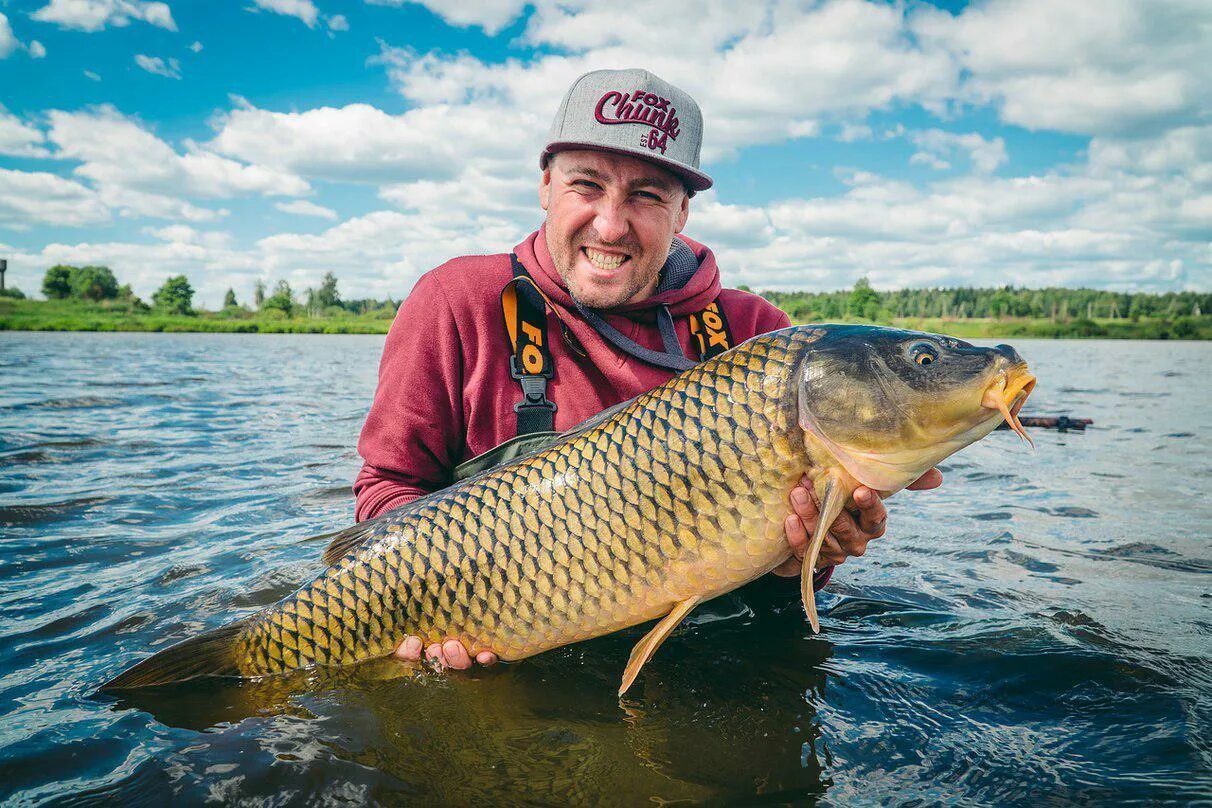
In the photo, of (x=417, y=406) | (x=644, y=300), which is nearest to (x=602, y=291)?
(x=644, y=300)

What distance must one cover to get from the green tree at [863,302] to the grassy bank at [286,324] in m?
6.96

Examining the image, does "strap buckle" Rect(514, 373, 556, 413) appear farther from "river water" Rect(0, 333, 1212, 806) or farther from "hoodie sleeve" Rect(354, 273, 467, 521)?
"river water" Rect(0, 333, 1212, 806)

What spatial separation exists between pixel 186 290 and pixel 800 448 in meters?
103

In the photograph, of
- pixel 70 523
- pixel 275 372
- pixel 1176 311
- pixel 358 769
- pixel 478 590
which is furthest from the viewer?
pixel 1176 311

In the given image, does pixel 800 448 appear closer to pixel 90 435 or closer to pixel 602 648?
pixel 602 648

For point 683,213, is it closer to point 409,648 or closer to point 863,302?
point 409,648

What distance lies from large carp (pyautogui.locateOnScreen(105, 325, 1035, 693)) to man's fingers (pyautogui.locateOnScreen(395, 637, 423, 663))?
0.08 ft

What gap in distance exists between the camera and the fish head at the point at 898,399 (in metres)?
2.05

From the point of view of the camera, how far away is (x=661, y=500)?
216cm

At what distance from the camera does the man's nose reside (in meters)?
3.02

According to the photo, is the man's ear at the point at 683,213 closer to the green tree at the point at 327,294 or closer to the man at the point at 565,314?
the man at the point at 565,314

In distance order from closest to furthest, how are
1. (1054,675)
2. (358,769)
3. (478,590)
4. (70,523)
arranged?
(358,769), (478,590), (1054,675), (70,523)

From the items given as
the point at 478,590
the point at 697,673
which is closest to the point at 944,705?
the point at 697,673

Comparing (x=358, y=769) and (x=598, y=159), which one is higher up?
(x=598, y=159)
